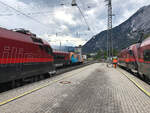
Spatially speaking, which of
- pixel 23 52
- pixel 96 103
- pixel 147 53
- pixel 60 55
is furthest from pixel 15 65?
pixel 60 55

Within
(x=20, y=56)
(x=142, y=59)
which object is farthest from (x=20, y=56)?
(x=142, y=59)

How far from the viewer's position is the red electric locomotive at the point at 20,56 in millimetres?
6809

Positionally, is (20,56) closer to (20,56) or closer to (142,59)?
(20,56)

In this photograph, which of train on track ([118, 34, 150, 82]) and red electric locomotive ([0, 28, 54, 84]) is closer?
red electric locomotive ([0, 28, 54, 84])

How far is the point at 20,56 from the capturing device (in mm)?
8086

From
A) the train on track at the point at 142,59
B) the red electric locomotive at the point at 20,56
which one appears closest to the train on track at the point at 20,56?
the red electric locomotive at the point at 20,56

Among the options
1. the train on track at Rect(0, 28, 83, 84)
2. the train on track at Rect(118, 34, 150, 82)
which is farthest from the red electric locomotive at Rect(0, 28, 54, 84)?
the train on track at Rect(118, 34, 150, 82)

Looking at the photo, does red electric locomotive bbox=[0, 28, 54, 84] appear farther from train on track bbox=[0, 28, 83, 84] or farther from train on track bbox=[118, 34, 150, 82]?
train on track bbox=[118, 34, 150, 82]

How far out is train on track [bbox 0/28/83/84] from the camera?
6.82 m

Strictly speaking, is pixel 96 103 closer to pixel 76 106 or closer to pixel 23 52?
pixel 76 106

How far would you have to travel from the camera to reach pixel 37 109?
4.70m

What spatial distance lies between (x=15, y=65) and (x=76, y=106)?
Result: 15.5 feet

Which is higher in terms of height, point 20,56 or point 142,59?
point 20,56

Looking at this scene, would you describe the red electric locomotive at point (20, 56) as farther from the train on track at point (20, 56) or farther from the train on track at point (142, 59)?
the train on track at point (142, 59)
